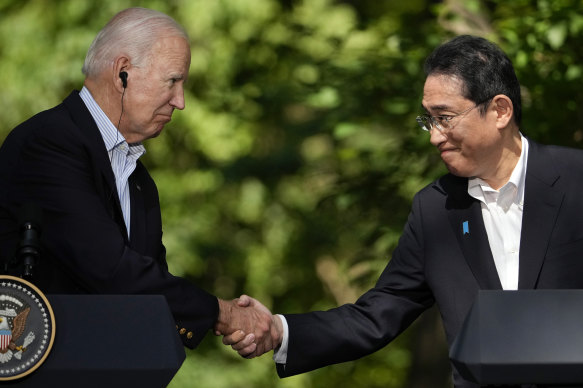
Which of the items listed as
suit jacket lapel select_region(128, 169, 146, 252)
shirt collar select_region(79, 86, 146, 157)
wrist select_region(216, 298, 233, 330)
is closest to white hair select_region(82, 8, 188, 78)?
shirt collar select_region(79, 86, 146, 157)

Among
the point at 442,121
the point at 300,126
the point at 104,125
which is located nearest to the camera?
the point at 104,125

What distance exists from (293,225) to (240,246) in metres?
0.76

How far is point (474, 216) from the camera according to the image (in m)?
3.88

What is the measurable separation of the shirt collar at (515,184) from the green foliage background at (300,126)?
2.02m

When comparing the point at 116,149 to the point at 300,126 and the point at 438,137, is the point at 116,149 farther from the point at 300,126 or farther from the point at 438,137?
the point at 300,126

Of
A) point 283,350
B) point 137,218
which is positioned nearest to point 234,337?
point 283,350

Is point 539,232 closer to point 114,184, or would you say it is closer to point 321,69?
point 114,184

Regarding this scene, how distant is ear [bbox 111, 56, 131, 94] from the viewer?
3719 millimetres

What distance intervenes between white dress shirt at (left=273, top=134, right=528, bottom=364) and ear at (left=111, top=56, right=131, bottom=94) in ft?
4.27

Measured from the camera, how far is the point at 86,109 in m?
3.64

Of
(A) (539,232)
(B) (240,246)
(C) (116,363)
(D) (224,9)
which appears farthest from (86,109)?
(B) (240,246)

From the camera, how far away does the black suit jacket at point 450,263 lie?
3.70m

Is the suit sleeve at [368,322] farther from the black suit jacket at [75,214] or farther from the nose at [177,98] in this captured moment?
the nose at [177,98]

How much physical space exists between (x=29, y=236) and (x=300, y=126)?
14.9 ft
